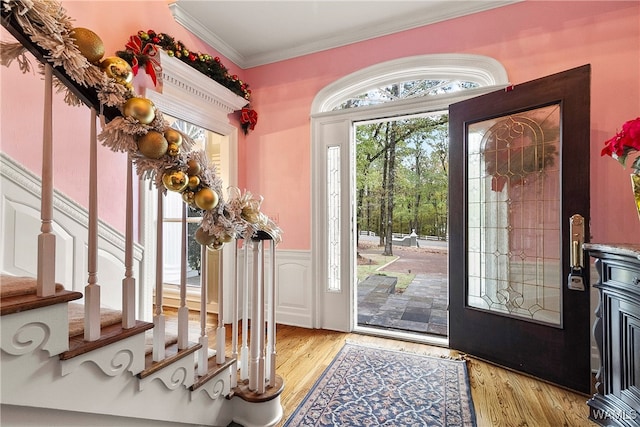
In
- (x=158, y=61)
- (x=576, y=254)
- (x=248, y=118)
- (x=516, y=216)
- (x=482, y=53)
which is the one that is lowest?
(x=576, y=254)

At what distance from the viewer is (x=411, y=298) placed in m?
4.30

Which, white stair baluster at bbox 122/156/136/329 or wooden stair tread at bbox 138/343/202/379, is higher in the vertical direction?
white stair baluster at bbox 122/156/136/329

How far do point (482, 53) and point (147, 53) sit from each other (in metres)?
2.73

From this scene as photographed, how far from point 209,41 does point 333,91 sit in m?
1.36

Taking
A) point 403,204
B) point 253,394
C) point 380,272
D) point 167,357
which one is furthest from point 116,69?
point 403,204

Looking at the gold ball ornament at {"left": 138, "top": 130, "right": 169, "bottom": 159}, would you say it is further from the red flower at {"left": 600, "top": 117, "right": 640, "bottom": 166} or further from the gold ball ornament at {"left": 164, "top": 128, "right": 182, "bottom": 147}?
the red flower at {"left": 600, "top": 117, "right": 640, "bottom": 166}

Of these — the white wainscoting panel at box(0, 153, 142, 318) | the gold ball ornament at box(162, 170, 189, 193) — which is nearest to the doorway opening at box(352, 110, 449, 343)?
the white wainscoting panel at box(0, 153, 142, 318)

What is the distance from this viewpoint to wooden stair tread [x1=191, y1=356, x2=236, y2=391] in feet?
4.02

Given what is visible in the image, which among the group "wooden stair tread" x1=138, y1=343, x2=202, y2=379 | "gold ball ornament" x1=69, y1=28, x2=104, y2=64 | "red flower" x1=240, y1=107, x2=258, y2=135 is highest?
"red flower" x1=240, y1=107, x2=258, y2=135

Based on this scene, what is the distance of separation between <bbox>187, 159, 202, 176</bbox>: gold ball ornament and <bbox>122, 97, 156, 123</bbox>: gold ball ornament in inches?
7.4

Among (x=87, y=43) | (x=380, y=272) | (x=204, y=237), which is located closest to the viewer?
(x=87, y=43)

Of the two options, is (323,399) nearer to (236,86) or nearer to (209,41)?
(236,86)

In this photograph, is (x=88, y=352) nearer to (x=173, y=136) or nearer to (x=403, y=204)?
(x=173, y=136)

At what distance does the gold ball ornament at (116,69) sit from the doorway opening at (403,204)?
14.2 feet
